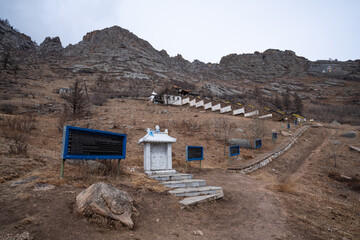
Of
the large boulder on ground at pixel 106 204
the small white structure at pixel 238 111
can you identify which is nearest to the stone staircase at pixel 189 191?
the large boulder on ground at pixel 106 204

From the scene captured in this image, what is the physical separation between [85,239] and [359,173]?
1658 centimetres

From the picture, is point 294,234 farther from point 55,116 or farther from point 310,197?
point 55,116

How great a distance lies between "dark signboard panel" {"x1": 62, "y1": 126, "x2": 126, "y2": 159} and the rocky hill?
122ft

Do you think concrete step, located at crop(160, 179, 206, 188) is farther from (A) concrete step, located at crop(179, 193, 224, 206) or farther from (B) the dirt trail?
(B) the dirt trail

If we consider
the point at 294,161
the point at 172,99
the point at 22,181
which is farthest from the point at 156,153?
the point at 172,99

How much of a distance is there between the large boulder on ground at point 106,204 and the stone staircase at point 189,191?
73.6 inches

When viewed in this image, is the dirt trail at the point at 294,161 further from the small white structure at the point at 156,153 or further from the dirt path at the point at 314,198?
the small white structure at the point at 156,153

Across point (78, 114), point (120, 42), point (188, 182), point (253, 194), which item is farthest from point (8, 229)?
point (120, 42)

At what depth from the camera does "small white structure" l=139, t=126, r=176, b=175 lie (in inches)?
325

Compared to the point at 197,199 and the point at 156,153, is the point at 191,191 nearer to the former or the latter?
the point at 197,199

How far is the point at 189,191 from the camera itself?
20.0ft

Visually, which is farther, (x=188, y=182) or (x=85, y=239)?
(x=188, y=182)

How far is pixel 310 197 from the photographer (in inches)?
291

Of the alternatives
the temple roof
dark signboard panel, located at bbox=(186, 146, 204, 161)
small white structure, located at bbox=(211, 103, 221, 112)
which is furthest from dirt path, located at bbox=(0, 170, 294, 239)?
small white structure, located at bbox=(211, 103, 221, 112)
